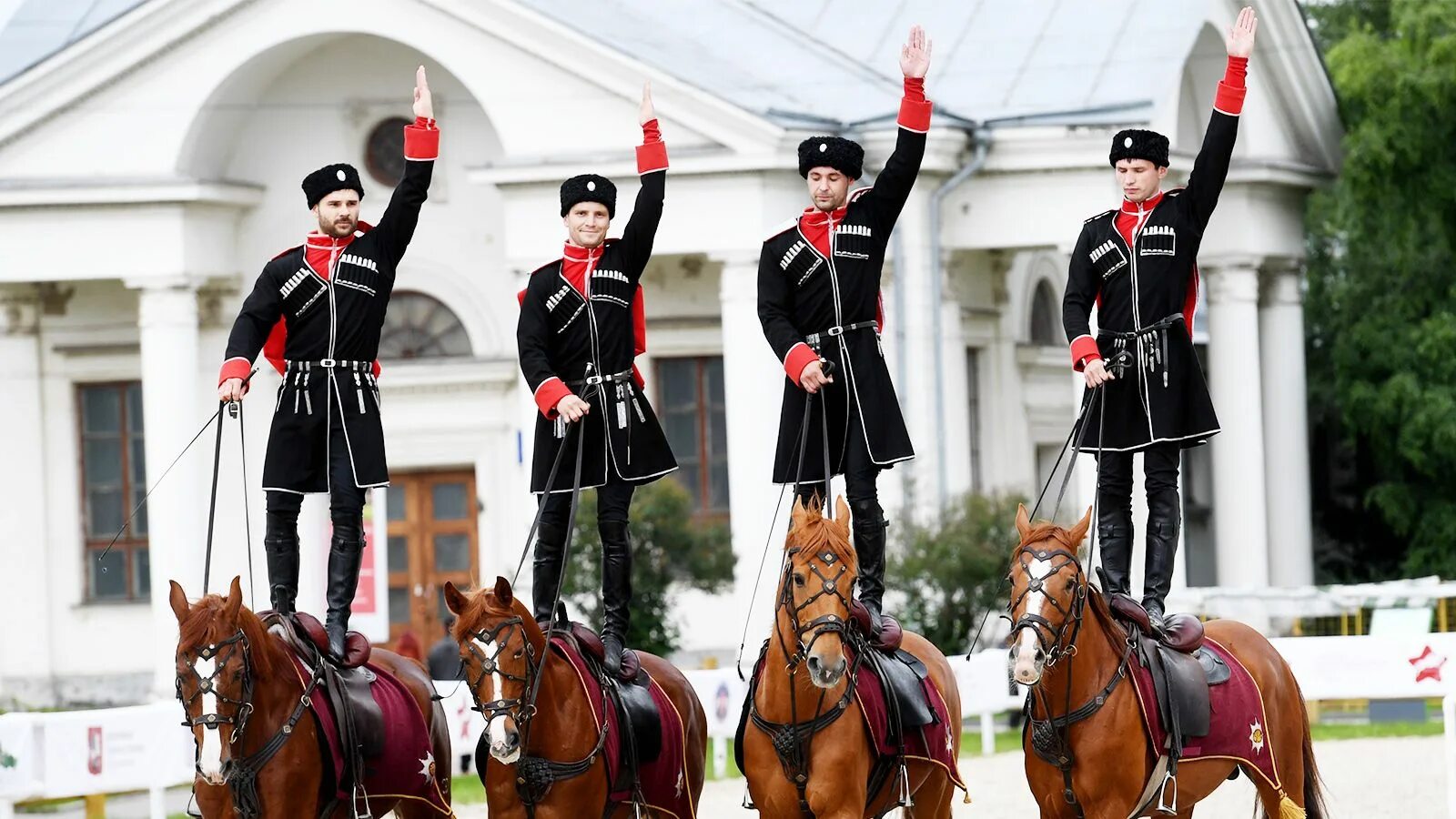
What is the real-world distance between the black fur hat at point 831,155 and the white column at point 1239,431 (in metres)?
20.0

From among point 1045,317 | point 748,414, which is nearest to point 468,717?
point 748,414

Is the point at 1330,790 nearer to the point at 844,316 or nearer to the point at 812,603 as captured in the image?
the point at 844,316

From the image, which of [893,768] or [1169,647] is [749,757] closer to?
[893,768]

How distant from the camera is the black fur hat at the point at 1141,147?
42.0 ft

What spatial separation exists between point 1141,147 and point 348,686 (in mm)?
4351

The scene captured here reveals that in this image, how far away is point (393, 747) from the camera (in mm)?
12398

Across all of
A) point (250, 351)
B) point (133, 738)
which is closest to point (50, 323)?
point (133, 738)

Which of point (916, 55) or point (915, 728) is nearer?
point (915, 728)

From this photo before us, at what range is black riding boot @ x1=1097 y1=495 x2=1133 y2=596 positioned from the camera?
41.7 feet

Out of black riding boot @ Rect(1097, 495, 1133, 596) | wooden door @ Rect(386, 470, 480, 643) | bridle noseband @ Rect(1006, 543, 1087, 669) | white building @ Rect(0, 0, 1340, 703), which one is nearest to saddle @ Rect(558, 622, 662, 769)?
bridle noseband @ Rect(1006, 543, 1087, 669)

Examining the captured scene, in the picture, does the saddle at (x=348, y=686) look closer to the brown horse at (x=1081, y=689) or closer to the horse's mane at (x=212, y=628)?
the horse's mane at (x=212, y=628)

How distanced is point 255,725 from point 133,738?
6866 millimetres

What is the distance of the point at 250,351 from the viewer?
1245 cm

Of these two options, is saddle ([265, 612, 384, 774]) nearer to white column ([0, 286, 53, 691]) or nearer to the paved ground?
the paved ground
